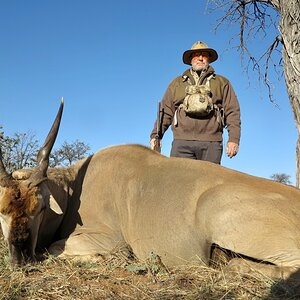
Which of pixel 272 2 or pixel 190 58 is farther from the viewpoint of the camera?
pixel 272 2

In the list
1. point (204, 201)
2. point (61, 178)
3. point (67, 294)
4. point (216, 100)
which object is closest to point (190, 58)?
point (216, 100)

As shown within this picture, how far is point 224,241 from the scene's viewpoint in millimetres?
3135

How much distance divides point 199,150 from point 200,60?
1.12 m

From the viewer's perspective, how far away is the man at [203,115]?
5188 millimetres

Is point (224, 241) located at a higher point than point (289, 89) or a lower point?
lower

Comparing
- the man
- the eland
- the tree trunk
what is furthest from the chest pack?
the tree trunk

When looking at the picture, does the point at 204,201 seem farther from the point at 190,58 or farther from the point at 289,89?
the point at 289,89

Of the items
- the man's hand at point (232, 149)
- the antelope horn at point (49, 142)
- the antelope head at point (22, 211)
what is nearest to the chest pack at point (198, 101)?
the man's hand at point (232, 149)

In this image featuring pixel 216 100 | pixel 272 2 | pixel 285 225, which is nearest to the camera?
pixel 285 225

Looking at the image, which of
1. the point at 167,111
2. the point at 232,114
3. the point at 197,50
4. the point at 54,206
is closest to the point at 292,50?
the point at 197,50

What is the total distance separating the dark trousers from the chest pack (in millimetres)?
346

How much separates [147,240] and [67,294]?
3.84ft

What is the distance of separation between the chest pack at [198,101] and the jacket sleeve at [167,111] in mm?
307

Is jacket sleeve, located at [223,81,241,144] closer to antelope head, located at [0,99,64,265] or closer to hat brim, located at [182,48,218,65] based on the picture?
hat brim, located at [182,48,218,65]
